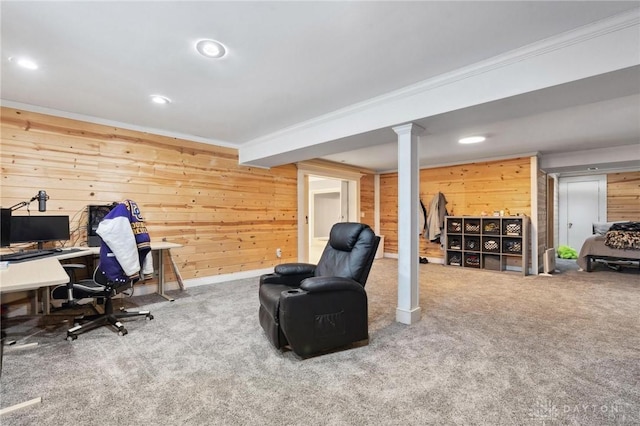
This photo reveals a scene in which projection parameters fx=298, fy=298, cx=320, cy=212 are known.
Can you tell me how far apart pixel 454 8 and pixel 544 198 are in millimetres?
5550

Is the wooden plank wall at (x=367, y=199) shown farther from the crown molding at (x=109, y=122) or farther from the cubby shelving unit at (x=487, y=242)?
the crown molding at (x=109, y=122)

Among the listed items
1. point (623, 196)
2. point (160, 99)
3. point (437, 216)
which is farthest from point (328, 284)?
point (623, 196)

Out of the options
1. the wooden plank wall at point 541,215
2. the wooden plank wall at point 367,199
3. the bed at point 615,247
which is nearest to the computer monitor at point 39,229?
the wooden plank wall at point 367,199

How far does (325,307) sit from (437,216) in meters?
4.83

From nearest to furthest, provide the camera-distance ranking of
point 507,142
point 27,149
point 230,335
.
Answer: point 230,335
point 27,149
point 507,142

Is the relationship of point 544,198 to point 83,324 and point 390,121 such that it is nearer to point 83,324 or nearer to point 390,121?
point 390,121

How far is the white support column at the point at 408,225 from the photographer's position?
2.86 meters

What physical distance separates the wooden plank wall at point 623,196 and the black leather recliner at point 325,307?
7.84 metres

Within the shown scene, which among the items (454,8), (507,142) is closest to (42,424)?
(454,8)

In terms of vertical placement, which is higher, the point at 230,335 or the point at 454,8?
the point at 454,8

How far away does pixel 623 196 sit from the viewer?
689cm

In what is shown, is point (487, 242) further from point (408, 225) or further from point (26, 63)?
point (26, 63)

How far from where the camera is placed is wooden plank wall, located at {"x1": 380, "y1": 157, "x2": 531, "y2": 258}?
5.46 m

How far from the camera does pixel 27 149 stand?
3.19 metres
